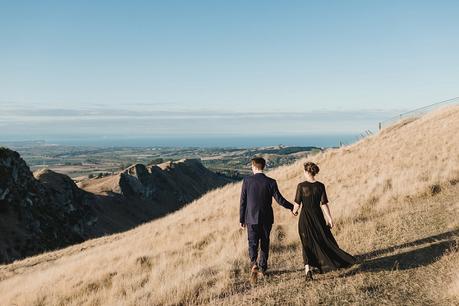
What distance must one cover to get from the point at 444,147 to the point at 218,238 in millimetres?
14385

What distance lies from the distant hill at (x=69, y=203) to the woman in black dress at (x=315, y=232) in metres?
46.4

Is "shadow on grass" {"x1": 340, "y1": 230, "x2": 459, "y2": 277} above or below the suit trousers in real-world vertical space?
below

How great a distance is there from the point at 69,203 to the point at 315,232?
73.9 metres

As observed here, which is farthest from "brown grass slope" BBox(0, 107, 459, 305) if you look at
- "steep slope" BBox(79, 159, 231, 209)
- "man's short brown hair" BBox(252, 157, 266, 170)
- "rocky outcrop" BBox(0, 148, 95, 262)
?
"steep slope" BBox(79, 159, 231, 209)

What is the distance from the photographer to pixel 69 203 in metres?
76.0

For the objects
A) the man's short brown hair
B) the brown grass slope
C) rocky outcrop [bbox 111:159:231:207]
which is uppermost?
the man's short brown hair

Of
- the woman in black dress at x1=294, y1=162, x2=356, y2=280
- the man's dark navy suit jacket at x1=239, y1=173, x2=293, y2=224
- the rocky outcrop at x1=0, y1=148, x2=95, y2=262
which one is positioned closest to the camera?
the woman in black dress at x1=294, y1=162, x2=356, y2=280

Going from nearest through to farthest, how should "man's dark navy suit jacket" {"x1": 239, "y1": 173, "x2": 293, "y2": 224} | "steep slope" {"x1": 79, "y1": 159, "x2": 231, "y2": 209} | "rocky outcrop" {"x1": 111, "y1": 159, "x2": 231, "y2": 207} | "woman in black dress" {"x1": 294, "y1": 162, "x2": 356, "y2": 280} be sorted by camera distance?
"woman in black dress" {"x1": 294, "y1": 162, "x2": 356, "y2": 280} → "man's dark navy suit jacket" {"x1": 239, "y1": 173, "x2": 293, "y2": 224} → "steep slope" {"x1": 79, "y1": 159, "x2": 231, "y2": 209} → "rocky outcrop" {"x1": 111, "y1": 159, "x2": 231, "y2": 207}

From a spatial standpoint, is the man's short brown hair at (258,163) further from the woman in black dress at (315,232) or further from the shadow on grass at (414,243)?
the shadow on grass at (414,243)

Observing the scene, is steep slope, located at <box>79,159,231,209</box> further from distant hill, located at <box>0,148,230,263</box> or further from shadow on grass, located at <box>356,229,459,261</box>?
shadow on grass, located at <box>356,229,459,261</box>

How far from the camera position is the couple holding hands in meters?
8.55

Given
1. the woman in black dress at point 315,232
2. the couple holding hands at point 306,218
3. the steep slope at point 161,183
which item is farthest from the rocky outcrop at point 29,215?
the woman in black dress at point 315,232

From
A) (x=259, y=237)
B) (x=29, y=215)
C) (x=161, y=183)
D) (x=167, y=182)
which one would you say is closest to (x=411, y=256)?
(x=259, y=237)

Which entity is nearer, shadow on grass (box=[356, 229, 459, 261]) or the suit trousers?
the suit trousers
